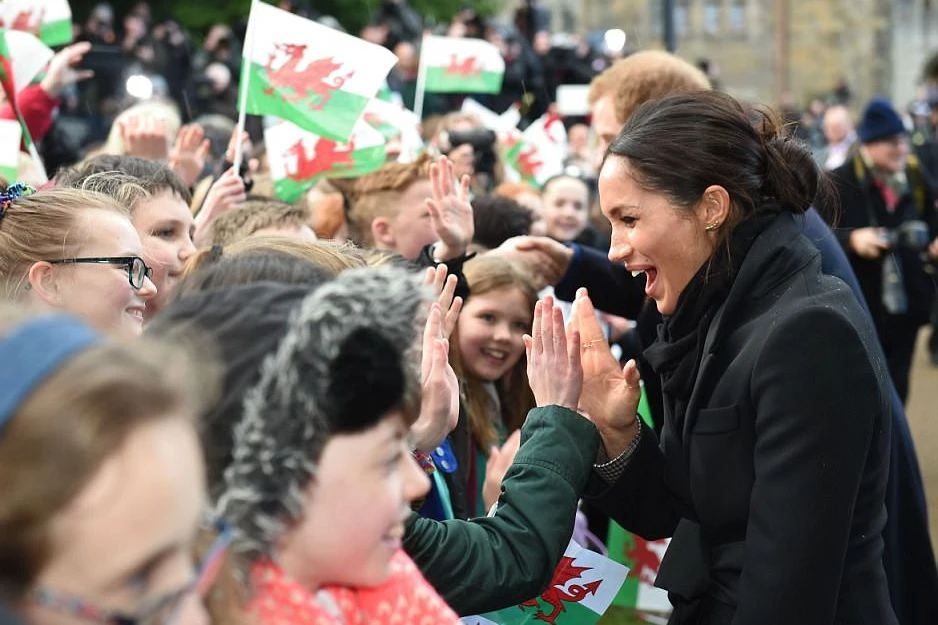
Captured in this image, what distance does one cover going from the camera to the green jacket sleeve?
2404 millimetres

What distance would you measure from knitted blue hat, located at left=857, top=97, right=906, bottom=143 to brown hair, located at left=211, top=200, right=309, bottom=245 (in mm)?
4823

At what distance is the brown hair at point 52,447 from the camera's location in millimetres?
1199

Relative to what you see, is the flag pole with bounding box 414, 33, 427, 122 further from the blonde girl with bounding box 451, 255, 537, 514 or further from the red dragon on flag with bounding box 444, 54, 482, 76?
the blonde girl with bounding box 451, 255, 537, 514

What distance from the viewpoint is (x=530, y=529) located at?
2.45 metres

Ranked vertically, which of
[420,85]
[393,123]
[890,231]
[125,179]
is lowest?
[890,231]

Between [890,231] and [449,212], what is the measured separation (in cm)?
434

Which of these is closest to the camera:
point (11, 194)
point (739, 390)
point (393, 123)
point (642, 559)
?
point (739, 390)

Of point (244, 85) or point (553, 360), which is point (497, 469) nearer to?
point (553, 360)

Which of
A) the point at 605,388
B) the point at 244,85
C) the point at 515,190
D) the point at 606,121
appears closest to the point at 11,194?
the point at 605,388

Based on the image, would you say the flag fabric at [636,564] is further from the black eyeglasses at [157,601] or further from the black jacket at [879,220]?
the black eyeglasses at [157,601]

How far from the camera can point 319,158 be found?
532cm

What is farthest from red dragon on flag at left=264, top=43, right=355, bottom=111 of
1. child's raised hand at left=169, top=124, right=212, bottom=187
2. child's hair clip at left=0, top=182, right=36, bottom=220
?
child's hair clip at left=0, top=182, right=36, bottom=220

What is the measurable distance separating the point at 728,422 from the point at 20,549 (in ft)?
5.80

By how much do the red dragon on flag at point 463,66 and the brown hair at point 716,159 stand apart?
577 centimetres
